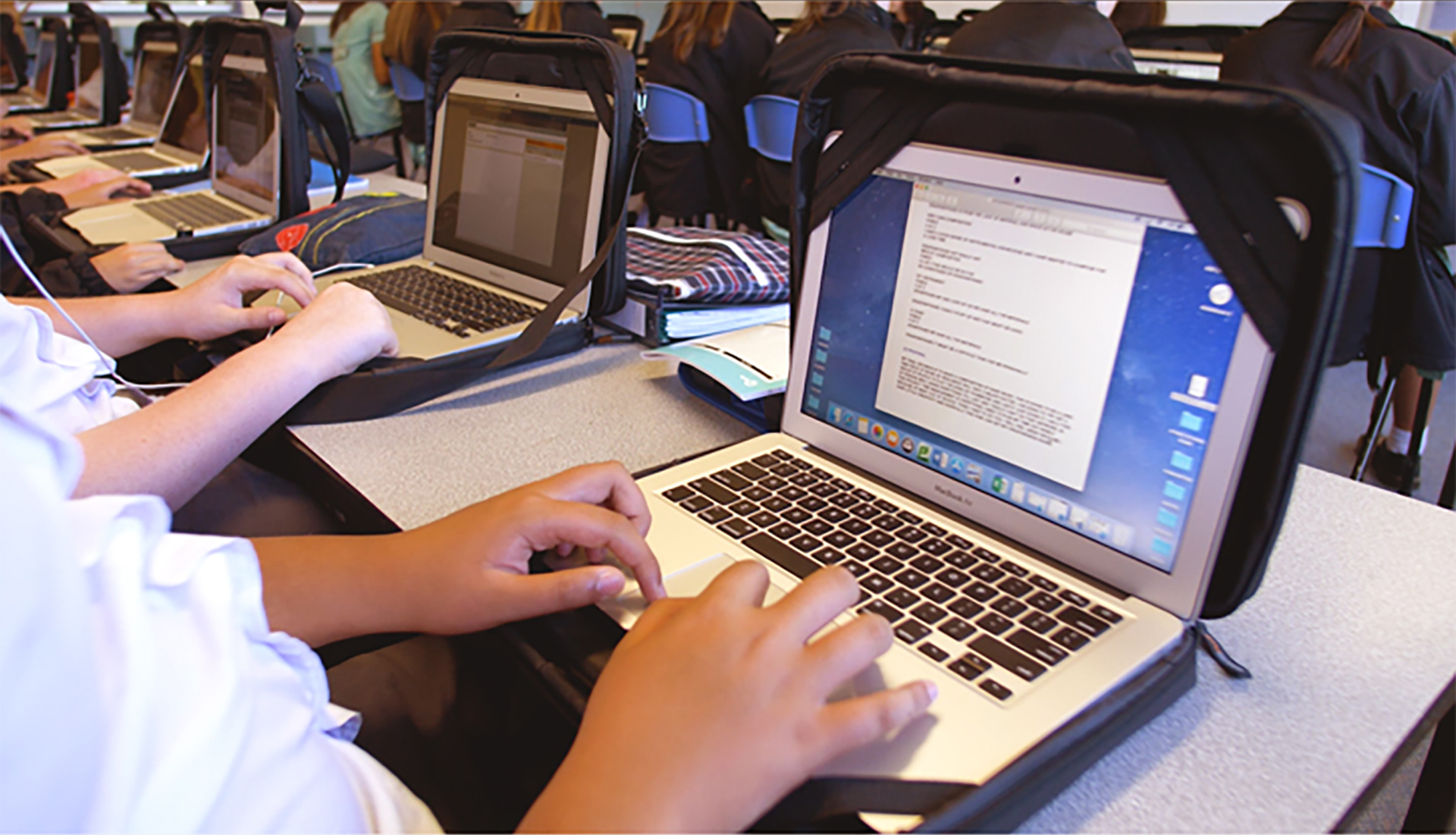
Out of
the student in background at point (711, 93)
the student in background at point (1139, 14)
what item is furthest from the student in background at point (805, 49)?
the student in background at point (1139, 14)

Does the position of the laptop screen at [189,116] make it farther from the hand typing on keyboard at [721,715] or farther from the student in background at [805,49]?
the hand typing on keyboard at [721,715]

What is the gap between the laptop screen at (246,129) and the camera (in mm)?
1568

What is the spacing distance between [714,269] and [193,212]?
1106mm

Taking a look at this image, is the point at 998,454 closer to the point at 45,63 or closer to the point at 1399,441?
Answer: the point at 1399,441

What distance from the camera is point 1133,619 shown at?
530 millimetres

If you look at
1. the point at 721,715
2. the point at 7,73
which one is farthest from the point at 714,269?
the point at 7,73

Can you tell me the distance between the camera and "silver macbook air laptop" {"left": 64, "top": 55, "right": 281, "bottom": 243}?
1528mm

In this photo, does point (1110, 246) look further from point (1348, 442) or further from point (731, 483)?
point (1348, 442)

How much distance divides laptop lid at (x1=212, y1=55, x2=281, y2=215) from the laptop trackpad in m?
1.34

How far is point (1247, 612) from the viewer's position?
62cm

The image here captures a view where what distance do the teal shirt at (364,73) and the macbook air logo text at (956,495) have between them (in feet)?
14.6

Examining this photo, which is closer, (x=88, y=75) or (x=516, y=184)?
(x=516, y=184)

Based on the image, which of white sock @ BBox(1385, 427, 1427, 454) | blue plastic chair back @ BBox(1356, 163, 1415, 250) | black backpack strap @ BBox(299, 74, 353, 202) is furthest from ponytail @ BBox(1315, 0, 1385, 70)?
A: black backpack strap @ BBox(299, 74, 353, 202)

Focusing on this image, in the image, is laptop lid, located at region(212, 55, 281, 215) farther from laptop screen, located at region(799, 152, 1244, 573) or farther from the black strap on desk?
laptop screen, located at region(799, 152, 1244, 573)
